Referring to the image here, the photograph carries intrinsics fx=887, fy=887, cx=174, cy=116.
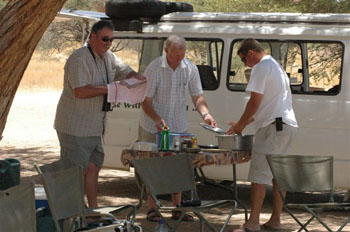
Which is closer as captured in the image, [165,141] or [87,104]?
[87,104]

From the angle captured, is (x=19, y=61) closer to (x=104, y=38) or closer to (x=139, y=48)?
(x=104, y=38)

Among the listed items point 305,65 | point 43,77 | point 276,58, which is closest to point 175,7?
point 276,58

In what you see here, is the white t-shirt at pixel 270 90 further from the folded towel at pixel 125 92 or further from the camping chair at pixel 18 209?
the camping chair at pixel 18 209

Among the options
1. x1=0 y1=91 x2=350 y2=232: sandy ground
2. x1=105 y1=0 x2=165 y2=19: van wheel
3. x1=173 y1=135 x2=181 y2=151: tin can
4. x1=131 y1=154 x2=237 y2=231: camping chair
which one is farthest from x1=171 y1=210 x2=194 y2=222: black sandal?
x1=105 y1=0 x2=165 y2=19: van wheel

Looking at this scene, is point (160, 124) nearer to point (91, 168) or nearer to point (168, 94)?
point (168, 94)

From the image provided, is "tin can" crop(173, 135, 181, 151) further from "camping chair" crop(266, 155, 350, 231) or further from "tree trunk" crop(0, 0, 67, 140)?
"tree trunk" crop(0, 0, 67, 140)

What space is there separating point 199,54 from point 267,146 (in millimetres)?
2275

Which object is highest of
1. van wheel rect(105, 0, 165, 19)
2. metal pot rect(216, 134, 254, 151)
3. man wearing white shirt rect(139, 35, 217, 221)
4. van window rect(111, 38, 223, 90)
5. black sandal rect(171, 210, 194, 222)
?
van wheel rect(105, 0, 165, 19)

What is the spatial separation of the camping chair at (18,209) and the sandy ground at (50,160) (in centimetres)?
263

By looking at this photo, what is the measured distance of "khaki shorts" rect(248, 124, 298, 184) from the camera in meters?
7.18

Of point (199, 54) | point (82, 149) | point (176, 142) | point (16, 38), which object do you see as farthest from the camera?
point (199, 54)

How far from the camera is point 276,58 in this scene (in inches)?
346

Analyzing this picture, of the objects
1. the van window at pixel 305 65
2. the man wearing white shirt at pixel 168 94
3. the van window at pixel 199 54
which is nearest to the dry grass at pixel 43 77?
the van window at pixel 199 54

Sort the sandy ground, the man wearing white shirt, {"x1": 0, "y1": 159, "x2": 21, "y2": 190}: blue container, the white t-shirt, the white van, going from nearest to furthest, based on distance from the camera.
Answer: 1. {"x1": 0, "y1": 159, "x2": 21, "y2": 190}: blue container
2. the white t-shirt
3. the man wearing white shirt
4. the sandy ground
5. the white van
